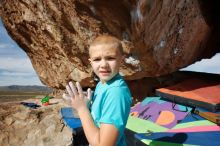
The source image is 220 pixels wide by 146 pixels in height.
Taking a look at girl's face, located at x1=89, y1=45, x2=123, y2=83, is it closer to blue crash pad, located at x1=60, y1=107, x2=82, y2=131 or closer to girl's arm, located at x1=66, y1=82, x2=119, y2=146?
girl's arm, located at x1=66, y1=82, x2=119, y2=146

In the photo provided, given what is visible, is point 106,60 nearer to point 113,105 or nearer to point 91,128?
point 113,105

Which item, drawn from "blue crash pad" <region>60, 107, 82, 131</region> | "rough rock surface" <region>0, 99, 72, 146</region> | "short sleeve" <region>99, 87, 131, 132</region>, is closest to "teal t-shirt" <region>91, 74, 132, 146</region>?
"short sleeve" <region>99, 87, 131, 132</region>

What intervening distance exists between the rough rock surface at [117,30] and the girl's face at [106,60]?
2160 millimetres

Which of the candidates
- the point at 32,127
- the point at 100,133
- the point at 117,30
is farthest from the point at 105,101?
the point at 32,127

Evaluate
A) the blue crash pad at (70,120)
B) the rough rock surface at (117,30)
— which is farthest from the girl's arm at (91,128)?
the rough rock surface at (117,30)

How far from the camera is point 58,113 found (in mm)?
6965

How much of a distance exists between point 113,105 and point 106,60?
0.32 meters

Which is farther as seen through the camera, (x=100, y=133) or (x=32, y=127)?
(x=32, y=127)

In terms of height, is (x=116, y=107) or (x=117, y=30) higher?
(x=117, y=30)

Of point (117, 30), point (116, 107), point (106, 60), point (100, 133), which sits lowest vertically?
point (100, 133)

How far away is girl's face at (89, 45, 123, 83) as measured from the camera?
2.06 meters

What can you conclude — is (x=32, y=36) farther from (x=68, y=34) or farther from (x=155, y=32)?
(x=155, y=32)

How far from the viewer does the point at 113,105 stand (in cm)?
190

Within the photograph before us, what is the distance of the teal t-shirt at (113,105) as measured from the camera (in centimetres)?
188
